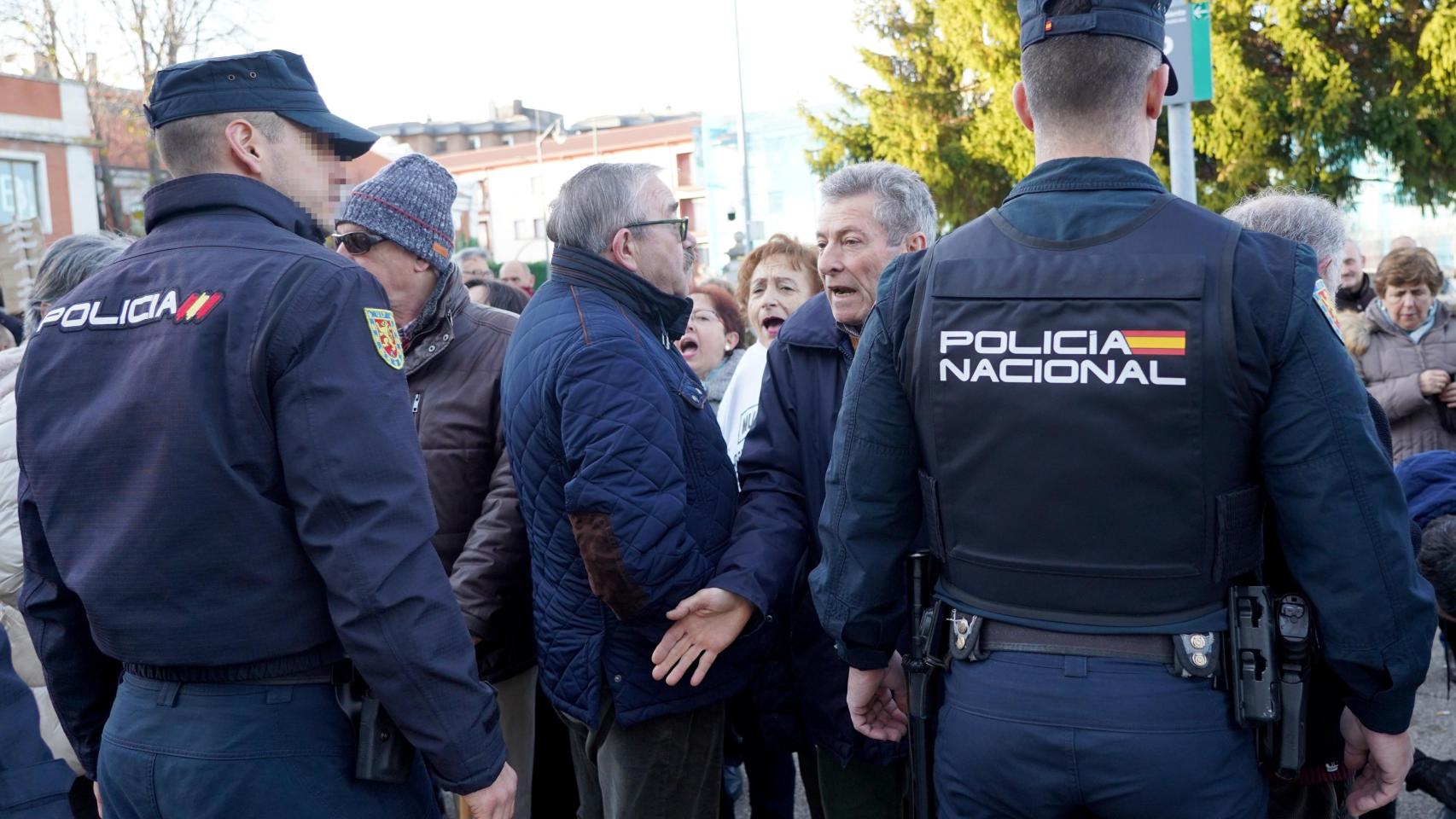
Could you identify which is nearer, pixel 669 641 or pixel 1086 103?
pixel 1086 103

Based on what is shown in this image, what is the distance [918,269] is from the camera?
2.11 meters

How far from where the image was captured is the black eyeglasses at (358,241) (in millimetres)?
3256

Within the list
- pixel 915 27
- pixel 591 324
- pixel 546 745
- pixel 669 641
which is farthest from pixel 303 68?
pixel 915 27

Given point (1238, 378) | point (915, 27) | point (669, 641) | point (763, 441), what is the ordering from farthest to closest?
point (915, 27), point (763, 441), point (669, 641), point (1238, 378)

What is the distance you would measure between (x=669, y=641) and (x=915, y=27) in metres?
18.6

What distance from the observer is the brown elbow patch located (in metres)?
2.55

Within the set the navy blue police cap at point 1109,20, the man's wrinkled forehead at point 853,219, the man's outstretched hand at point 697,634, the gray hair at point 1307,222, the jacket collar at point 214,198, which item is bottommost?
the man's outstretched hand at point 697,634

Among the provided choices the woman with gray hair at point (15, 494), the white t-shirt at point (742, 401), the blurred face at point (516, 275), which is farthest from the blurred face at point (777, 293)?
the blurred face at point (516, 275)

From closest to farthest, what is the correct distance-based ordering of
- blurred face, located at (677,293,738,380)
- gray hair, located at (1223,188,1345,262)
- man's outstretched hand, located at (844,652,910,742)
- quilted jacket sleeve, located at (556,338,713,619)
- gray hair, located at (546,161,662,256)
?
1. man's outstretched hand, located at (844,652,910,742)
2. quilted jacket sleeve, located at (556,338,713,619)
3. gray hair, located at (1223,188,1345,262)
4. gray hair, located at (546,161,662,256)
5. blurred face, located at (677,293,738,380)

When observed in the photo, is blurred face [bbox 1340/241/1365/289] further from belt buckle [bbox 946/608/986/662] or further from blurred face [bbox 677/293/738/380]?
belt buckle [bbox 946/608/986/662]

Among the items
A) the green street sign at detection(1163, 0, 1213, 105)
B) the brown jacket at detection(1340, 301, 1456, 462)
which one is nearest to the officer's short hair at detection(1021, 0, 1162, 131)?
the green street sign at detection(1163, 0, 1213, 105)

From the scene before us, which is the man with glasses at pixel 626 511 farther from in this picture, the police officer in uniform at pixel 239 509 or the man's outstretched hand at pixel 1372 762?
the man's outstretched hand at pixel 1372 762

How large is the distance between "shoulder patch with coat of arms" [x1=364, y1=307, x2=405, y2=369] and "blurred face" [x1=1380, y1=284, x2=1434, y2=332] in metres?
5.39

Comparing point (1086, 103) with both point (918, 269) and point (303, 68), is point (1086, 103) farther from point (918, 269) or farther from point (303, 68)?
point (303, 68)
